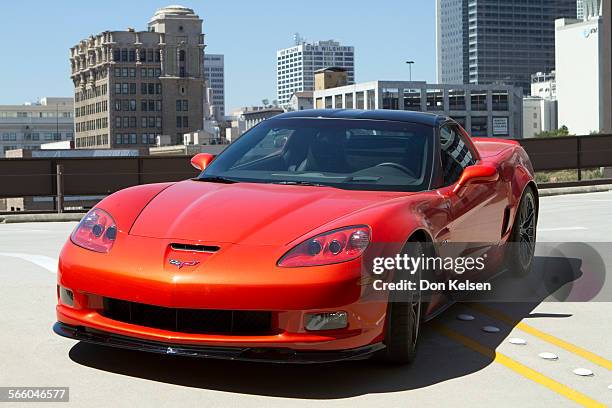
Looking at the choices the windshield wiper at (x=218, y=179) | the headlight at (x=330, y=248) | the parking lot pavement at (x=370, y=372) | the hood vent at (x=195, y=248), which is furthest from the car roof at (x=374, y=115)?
the hood vent at (x=195, y=248)

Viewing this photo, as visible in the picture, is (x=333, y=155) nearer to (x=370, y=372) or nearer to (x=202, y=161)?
(x=202, y=161)

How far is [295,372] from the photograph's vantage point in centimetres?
526

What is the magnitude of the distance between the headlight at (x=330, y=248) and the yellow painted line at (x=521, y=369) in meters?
1.13

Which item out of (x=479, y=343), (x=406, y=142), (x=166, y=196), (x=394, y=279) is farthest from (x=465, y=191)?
(x=166, y=196)

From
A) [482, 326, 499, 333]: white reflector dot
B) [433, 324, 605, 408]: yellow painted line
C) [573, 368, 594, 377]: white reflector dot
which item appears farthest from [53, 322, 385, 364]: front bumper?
[482, 326, 499, 333]: white reflector dot

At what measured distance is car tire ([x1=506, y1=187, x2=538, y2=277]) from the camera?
26.0 ft

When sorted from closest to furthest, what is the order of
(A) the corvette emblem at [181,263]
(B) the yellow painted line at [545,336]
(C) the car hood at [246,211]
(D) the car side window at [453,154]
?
(A) the corvette emblem at [181,263], (C) the car hood at [246,211], (B) the yellow painted line at [545,336], (D) the car side window at [453,154]

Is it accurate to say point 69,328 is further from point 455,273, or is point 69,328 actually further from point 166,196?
point 455,273

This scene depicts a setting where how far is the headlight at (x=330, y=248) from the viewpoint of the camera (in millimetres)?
4902

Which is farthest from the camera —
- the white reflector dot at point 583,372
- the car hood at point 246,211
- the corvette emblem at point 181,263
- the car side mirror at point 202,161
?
the car side mirror at point 202,161

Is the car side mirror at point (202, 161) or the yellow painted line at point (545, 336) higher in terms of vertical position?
the car side mirror at point (202, 161)

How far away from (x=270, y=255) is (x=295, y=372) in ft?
2.37

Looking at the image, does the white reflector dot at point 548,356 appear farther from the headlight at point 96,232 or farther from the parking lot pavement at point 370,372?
the headlight at point 96,232

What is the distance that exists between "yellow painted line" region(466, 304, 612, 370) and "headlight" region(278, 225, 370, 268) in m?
1.56
